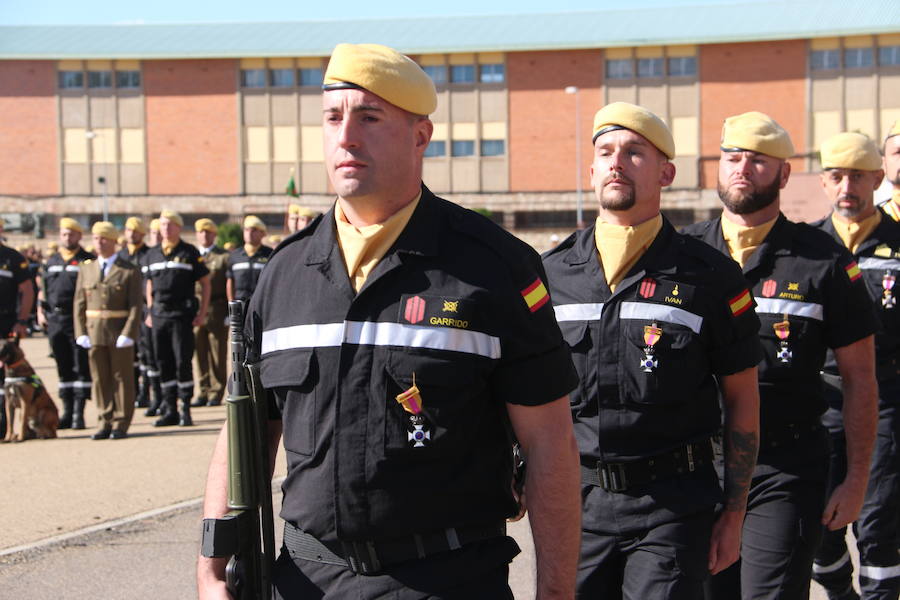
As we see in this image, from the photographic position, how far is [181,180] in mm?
61594

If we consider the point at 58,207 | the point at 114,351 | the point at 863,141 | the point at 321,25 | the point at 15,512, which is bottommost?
the point at 15,512

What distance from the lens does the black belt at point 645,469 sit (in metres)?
3.86

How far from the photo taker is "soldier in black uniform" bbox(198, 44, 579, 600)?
101 inches

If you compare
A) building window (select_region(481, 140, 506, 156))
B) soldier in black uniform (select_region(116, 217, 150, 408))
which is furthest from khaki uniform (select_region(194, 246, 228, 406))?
building window (select_region(481, 140, 506, 156))

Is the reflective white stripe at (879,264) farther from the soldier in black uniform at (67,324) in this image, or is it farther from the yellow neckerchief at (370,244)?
the soldier in black uniform at (67,324)

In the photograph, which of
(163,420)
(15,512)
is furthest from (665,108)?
(15,512)

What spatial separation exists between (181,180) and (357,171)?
201ft

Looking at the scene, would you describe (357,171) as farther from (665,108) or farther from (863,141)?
(665,108)

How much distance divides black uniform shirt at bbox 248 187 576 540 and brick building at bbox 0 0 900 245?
185 ft

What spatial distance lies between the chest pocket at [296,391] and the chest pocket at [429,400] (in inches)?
7.9

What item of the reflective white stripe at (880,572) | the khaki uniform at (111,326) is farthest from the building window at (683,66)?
the reflective white stripe at (880,572)

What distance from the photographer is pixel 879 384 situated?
6.02 m

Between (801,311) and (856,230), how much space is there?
5.92ft

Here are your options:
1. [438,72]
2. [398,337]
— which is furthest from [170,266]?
[438,72]
